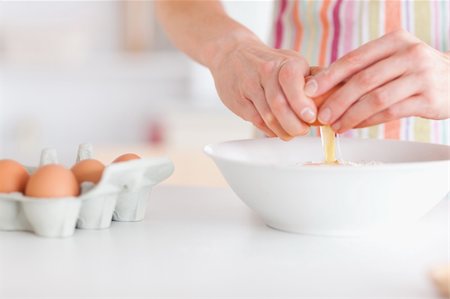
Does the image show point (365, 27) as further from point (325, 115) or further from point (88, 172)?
point (88, 172)

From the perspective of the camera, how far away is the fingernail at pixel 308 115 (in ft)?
2.93

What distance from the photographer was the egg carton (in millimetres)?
822

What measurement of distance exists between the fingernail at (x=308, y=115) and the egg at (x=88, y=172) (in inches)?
9.2

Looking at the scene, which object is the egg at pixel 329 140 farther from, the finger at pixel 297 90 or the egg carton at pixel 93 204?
the egg carton at pixel 93 204

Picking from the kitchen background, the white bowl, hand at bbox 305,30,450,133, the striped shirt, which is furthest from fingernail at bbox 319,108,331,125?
the kitchen background

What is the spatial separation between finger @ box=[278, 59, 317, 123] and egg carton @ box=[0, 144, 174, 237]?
159 mm

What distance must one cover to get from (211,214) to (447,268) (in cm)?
40

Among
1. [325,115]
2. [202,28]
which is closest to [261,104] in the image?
[325,115]

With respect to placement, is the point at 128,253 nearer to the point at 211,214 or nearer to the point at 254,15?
the point at 211,214

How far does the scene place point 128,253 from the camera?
0.78 m

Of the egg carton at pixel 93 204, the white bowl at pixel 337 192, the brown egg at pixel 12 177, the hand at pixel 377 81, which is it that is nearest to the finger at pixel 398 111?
the hand at pixel 377 81

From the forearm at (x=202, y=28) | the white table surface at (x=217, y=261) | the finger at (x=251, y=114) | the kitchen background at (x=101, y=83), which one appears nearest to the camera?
the white table surface at (x=217, y=261)

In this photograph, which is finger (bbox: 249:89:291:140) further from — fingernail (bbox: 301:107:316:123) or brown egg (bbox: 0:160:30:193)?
brown egg (bbox: 0:160:30:193)

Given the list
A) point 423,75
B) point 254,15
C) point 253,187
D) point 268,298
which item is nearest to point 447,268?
point 268,298
